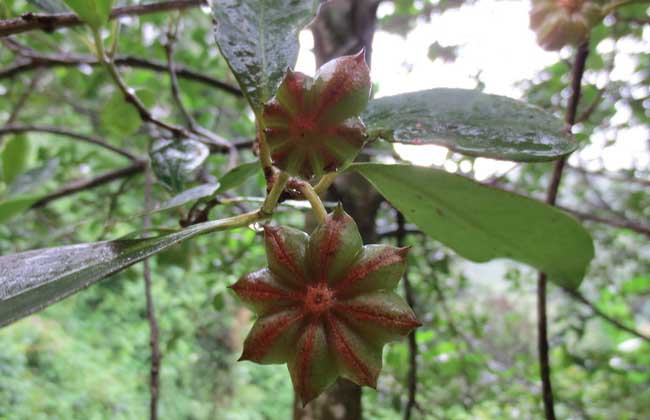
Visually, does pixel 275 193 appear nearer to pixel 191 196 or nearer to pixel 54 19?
pixel 191 196

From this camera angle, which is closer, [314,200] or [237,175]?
[314,200]

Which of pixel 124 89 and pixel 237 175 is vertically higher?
pixel 124 89

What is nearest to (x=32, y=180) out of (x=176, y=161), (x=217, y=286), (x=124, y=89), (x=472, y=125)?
(x=124, y=89)

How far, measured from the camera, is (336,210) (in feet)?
1.71

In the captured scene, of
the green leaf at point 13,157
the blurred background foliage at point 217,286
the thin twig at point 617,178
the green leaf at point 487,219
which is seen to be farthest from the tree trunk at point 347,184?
the green leaf at point 13,157

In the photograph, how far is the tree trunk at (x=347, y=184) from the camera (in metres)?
1.10

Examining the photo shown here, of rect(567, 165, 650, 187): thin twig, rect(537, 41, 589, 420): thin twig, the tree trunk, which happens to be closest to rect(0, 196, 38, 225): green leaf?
the tree trunk

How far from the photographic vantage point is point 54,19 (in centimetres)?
63

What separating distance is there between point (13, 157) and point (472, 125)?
145 cm

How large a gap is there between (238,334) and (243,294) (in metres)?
4.26

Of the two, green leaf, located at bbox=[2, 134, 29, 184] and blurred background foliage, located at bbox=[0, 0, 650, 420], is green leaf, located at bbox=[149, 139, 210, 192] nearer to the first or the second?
blurred background foliage, located at bbox=[0, 0, 650, 420]

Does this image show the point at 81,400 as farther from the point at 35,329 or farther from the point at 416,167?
the point at 416,167

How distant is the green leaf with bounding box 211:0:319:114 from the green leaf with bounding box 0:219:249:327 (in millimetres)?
166

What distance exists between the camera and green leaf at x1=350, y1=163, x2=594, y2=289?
0.51 metres
